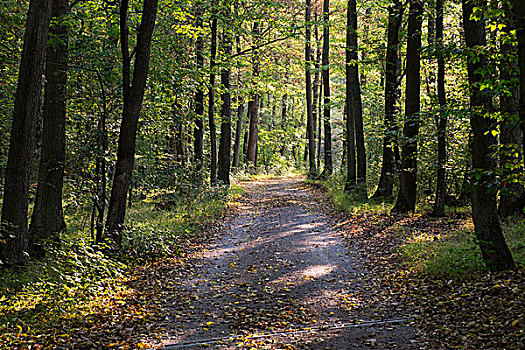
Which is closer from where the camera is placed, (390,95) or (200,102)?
(390,95)

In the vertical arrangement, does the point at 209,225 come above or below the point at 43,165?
below

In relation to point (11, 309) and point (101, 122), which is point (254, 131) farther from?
point (11, 309)

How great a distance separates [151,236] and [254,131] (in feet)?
76.7

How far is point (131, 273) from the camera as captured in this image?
8.28 m

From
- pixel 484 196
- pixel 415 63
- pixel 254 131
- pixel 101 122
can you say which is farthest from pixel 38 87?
pixel 254 131

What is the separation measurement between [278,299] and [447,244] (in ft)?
12.8

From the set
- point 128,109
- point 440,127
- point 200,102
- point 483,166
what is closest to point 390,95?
point 440,127

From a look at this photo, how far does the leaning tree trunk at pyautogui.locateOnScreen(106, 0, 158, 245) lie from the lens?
8.89 meters

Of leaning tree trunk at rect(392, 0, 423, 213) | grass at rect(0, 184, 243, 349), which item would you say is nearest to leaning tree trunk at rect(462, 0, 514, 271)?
leaning tree trunk at rect(392, 0, 423, 213)

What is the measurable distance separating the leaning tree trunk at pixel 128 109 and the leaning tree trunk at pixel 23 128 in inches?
75.7

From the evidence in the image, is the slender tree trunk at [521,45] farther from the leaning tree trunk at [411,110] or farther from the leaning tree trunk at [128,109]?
the leaning tree trunk at [411,110]

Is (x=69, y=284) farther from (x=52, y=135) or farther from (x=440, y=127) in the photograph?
(x=440, y=127)

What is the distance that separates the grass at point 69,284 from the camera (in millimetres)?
5531

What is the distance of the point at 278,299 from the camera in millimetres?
7180
